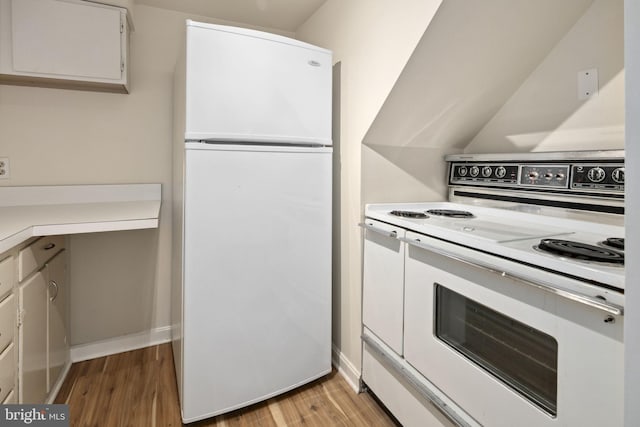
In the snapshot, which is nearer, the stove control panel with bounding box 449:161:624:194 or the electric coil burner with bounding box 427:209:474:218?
the stove control panel with bounding box 449:161:624:194

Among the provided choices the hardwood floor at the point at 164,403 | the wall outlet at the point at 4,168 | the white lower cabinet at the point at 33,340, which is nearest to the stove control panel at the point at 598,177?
the hardwood floor at the point at 164,403

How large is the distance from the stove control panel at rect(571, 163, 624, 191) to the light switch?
291 mm

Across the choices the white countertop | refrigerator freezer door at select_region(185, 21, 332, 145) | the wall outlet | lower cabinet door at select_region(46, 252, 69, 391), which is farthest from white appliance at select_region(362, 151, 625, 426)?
the wall outlet

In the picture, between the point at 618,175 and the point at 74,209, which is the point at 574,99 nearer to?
the point at 618,175

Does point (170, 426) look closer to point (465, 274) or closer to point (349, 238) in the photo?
point (349, 238)

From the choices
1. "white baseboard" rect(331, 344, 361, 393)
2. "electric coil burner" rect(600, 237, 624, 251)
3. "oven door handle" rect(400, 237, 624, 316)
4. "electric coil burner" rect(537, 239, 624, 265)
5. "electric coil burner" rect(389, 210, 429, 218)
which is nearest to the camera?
"oven door handle" rect(400, 237, 624, 316)

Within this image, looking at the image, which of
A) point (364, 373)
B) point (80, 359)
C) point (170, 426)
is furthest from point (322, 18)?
point (80, 359)

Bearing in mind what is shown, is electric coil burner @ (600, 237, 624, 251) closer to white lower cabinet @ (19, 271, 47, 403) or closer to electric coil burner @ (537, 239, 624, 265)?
electric coil burner @ (537, 239, 624, 265)

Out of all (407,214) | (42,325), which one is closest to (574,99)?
(407,214)

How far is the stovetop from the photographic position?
2.43ft

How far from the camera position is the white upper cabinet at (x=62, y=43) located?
1.60 metres

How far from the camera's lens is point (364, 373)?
1677mm

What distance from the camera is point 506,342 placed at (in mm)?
985

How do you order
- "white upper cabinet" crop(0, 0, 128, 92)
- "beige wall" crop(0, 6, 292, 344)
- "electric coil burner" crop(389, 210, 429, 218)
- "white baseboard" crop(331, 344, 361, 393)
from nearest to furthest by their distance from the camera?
"electric coil burner" crop(389, 210, 429, 218) → "white upper cabinet" crop(0, 0, 128, 92) → "white baseboard" crop(331, 344, 361, 393) → "beige wall" crop(0, 6, 292, 344)
